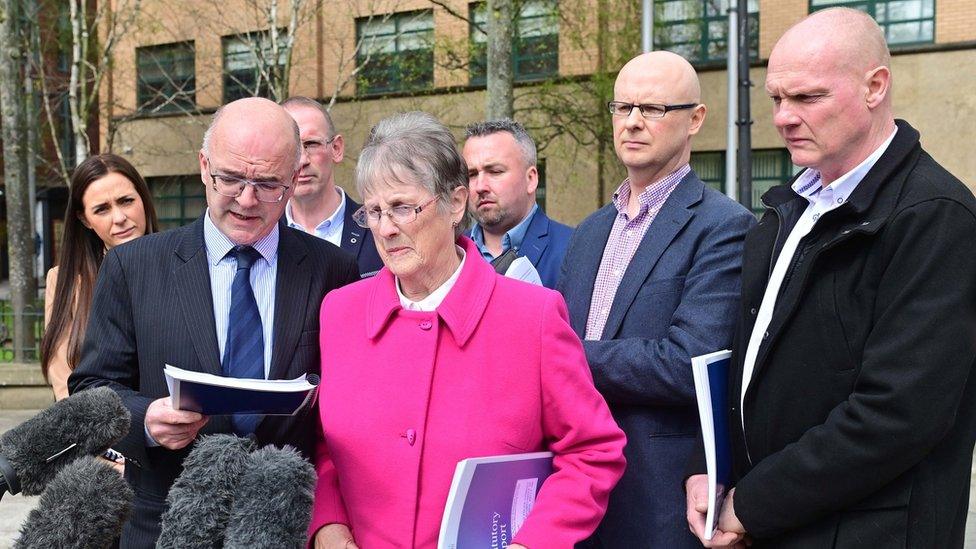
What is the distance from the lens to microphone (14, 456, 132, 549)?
1.94m

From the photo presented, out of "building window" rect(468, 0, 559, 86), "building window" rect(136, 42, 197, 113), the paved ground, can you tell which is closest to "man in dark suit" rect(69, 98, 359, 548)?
the paved ground

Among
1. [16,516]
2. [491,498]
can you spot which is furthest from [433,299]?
[16,516]

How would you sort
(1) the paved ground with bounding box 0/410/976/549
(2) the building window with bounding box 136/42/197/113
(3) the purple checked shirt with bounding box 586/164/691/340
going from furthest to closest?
(2) the building window with bounding box 136/42/197/113 → (1) the paved ground with bounding box 0/410/976/549 → (3) the purple checked shirt with bounding box 586/164/691/340

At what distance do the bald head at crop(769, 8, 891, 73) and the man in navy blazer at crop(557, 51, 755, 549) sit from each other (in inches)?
27.5

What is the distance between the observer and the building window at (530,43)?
18.6 metres

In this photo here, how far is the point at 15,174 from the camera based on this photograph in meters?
13.4

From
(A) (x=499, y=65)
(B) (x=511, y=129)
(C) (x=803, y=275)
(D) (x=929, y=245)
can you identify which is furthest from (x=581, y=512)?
(A) (x=499, y=65)

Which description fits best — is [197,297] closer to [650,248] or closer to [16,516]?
[650,248]

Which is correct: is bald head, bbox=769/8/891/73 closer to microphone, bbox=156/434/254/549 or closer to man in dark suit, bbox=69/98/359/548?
man in dark suit, bbox=69/98/359/548

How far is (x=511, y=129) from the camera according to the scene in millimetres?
4668

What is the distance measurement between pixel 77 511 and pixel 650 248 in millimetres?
1838

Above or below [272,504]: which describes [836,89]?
above

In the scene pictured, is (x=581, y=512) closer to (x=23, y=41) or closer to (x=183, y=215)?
(x=23, y=41)

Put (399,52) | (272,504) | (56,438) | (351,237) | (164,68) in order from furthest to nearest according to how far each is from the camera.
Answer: (164,68)
(399,52)
(351,237)
(56,438)
(272,504)
